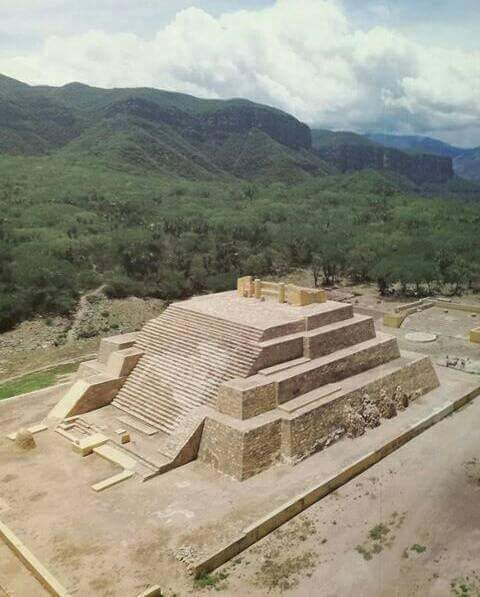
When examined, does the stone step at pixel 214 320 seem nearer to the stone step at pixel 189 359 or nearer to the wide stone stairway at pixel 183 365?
the wide stone stairway at pixel 183 365

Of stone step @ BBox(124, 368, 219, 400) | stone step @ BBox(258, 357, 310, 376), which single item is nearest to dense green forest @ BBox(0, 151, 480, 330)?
stone step @ BBox(124, 368, 219, 400)

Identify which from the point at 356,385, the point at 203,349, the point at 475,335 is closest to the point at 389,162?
the point at 475,335

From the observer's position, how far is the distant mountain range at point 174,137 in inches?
3086

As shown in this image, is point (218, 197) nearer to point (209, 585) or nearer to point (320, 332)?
point (320, 332)

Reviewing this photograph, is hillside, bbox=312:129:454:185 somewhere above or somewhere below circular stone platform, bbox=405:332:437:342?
above

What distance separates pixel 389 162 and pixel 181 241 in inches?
4581

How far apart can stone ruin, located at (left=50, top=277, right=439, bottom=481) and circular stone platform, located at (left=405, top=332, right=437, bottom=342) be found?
5.75 m

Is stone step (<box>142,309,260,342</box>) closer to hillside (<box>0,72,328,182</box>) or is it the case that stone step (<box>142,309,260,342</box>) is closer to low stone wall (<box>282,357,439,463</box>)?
low stone wall (<box>282,357,439,463</box>)

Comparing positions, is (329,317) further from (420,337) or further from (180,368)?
(420,337)

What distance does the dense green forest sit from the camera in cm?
3152

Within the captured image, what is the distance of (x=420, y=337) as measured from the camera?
23109 mm

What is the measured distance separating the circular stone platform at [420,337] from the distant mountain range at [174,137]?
172 feet

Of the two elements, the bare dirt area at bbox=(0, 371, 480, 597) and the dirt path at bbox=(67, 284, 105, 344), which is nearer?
the bare dirt area at bbox=(0, 371, 480, 597)

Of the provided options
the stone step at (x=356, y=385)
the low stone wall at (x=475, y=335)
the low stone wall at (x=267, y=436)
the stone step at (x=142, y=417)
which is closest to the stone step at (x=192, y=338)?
the stone step at (x=356, y=385)
